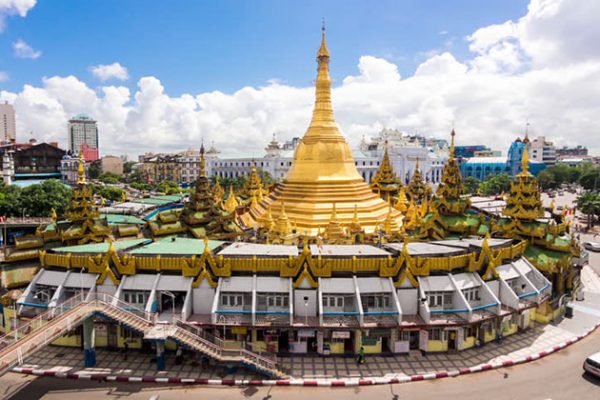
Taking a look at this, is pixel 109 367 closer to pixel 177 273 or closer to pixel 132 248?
pixel 177 273

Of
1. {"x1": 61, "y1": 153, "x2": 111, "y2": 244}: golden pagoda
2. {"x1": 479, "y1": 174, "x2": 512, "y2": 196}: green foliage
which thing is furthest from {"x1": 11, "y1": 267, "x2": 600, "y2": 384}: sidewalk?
{"x1": 479, "y1": 174, "x2": 512, "y2": 196}: green foliage

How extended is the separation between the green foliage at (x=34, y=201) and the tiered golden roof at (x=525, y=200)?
69.4m

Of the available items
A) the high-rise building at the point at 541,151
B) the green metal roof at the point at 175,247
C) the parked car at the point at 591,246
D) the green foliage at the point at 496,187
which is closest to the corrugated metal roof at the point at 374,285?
the green metal roof at the point at 175,247

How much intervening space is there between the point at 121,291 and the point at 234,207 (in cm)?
3185

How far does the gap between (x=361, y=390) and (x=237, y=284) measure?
9.77 m

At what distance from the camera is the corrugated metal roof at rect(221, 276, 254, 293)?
82.3 ft

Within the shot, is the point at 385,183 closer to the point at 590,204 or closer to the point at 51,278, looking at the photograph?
the point at 590,204

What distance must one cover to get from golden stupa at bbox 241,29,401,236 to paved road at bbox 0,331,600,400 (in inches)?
877

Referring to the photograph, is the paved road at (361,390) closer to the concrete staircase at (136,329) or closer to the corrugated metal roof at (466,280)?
the concrete staircase at (136,329)

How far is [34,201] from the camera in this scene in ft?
221

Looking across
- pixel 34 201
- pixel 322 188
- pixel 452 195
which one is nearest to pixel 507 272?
pixel 452 195

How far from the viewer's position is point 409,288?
25.7m

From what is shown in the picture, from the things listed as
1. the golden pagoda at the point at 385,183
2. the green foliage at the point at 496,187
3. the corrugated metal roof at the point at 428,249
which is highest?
the golden pagoda at the point at 385,183

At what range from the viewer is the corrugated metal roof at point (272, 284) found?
25188 millimetres
